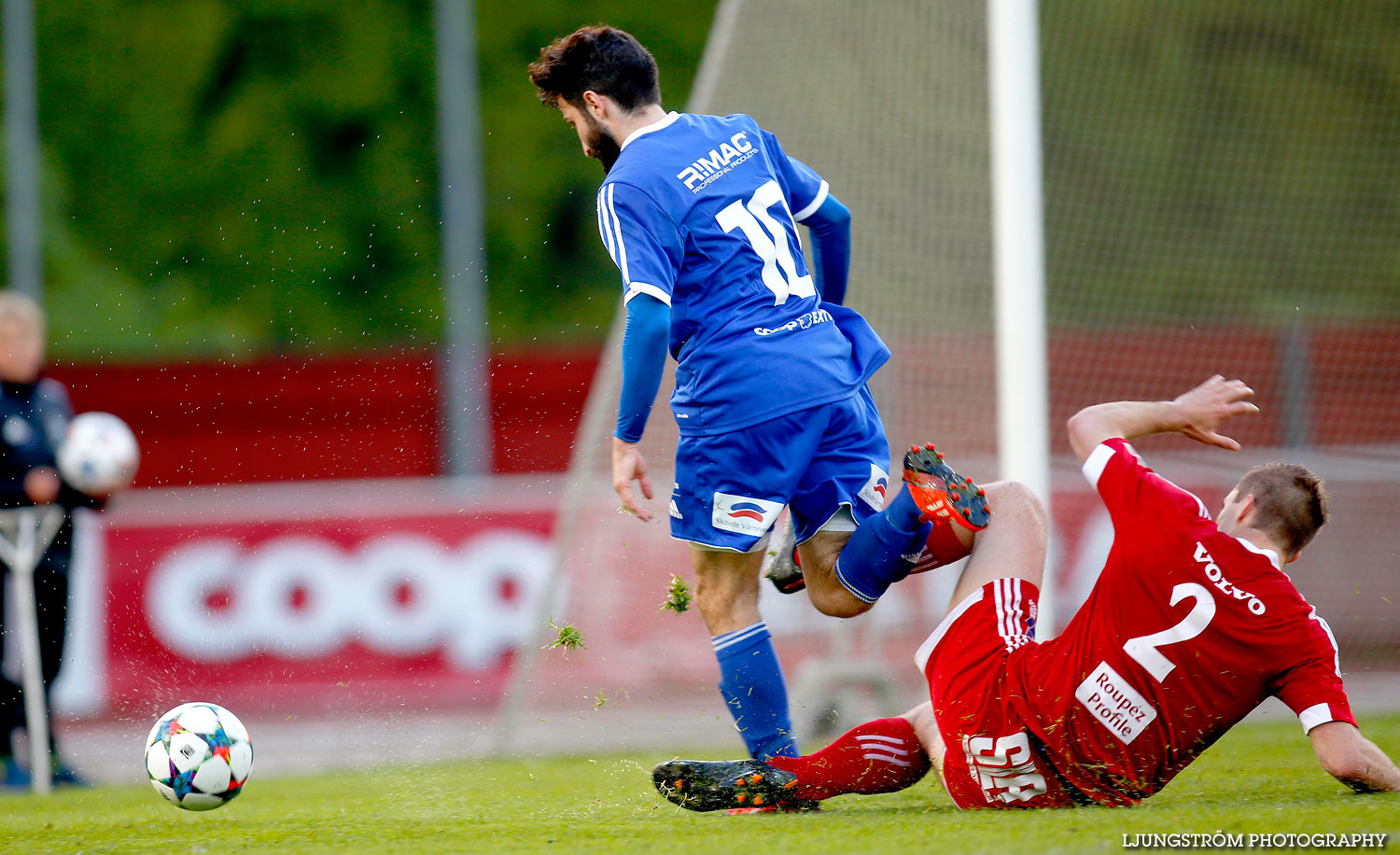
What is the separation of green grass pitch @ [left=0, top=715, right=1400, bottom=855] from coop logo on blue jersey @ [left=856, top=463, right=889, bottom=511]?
0.86 m

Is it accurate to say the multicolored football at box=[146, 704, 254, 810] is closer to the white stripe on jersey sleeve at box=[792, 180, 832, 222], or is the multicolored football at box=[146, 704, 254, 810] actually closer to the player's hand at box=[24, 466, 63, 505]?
the white stripe on jersey sleeve at box=[792, 180, 832, 222]

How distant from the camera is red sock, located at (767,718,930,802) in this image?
3.77 metres

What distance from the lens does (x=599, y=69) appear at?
13.5ft

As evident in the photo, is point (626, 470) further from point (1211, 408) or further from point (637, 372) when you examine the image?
point (1211, 408)

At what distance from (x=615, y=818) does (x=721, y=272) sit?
1.54 meters

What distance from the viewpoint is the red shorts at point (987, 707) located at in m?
3.52

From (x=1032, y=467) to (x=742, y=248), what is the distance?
2.50 meters

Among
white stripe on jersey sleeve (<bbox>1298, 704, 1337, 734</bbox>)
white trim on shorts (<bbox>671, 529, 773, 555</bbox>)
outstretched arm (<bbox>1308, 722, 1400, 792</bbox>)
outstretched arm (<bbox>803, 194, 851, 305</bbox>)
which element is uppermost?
outstretched arm (<bbox>803, 194, 851, 305</bbox>)

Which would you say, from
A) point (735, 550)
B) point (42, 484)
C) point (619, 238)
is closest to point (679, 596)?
point (735, 550)

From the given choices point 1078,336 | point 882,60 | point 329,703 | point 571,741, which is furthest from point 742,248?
point 329,703

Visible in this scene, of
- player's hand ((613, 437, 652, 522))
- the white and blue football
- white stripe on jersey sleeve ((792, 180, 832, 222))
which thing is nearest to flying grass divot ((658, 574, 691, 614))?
player's hand ((613, 437, 652, 522))

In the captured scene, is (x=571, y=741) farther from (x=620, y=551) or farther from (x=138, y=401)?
(x=138, y=401)

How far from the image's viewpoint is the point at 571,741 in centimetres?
695

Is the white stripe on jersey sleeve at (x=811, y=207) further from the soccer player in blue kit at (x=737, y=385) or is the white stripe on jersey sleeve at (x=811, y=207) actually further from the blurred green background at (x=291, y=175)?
the blurred green background at (x=291, y=175)
